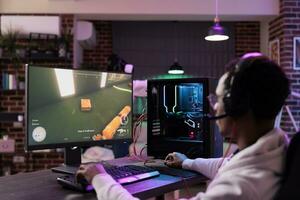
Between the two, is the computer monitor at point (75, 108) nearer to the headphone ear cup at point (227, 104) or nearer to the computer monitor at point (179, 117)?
the computer monitor at point (179, 117)

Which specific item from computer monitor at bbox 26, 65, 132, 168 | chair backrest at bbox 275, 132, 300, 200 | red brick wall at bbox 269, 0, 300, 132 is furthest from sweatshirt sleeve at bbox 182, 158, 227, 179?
red brick wall at bbox 269, 0, 300, 132

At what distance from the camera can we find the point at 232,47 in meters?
7.35

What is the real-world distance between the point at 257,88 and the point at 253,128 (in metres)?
0.13

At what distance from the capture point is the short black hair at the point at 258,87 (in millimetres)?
1056

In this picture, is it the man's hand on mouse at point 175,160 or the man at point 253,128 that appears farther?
the man's hand on mouse at point 175,160

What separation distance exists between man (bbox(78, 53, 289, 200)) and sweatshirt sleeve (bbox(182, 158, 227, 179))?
62cm

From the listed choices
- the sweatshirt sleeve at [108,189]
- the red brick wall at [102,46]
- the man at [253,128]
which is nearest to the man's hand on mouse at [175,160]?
the sweatshirt sleeve at [108,189]

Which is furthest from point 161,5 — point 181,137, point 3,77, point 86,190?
point 86,190

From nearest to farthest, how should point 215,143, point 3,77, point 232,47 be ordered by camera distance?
point 215,143 < point 3,77 < point 232,47

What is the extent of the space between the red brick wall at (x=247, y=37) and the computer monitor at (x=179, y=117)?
5264mm

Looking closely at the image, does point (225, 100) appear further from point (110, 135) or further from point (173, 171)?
point (110, 135)

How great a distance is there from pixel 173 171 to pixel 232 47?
5837 mm

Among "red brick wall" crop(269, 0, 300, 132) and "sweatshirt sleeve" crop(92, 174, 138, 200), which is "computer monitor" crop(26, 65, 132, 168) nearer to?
"sweatshirt sleeve" crop(92, 174, 138, 200)

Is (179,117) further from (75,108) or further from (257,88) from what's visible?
(257,88)
